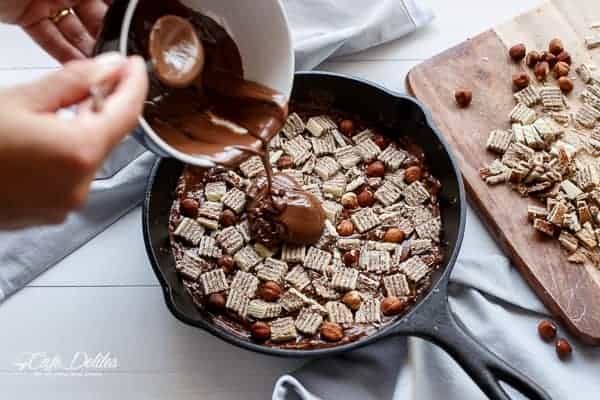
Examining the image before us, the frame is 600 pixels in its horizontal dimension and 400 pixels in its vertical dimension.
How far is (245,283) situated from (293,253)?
13 centimetres

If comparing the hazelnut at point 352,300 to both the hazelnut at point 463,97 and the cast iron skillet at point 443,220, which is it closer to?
the cast iron skillet at point 443,220

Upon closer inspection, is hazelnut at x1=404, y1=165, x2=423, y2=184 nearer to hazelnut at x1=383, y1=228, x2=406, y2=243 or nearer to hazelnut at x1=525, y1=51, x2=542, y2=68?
hazelnut at x1=383, y1=228, x2=406, y2=243

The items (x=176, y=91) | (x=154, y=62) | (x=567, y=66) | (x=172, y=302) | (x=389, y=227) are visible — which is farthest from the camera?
(x=567, y=66)

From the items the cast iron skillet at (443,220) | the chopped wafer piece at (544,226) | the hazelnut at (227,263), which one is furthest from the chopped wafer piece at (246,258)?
the chopped wafer piece at (544,226)

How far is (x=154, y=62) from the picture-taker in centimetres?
132

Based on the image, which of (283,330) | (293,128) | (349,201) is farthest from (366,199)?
(283,330)

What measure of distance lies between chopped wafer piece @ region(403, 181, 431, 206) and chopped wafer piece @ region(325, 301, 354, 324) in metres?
0.31

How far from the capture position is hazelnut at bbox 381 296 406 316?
5.55ft

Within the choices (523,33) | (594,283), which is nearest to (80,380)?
(594,283)

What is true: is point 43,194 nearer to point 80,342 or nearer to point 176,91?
point 176,91

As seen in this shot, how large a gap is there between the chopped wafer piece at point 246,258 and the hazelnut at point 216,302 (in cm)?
8

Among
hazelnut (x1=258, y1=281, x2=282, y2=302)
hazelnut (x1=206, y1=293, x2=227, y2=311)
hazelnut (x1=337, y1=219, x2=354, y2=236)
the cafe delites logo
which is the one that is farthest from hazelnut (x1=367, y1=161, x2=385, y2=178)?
the cafe delites logo

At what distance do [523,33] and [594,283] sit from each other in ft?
2.25

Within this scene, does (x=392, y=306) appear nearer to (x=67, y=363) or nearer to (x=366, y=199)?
(x=366, y=199)
